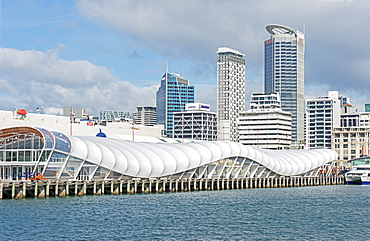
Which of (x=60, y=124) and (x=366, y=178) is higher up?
(x=60, y=124)

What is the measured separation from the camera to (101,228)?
47031mm

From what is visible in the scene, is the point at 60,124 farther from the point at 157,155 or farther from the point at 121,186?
the point at 121,186

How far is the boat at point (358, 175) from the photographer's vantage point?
5266 inches

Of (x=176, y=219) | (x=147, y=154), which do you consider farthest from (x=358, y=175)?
(x=176, y=219)

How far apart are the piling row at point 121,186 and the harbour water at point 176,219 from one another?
7.14 feet

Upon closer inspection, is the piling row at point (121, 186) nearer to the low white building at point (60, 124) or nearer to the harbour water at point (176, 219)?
the harbour water at point (176, 219)

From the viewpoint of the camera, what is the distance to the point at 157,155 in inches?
3506

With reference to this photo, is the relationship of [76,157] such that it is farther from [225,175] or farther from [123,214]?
[225,175]

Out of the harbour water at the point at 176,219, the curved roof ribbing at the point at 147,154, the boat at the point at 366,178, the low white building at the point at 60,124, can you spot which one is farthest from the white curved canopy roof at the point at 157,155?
the boat at the point at 366,178

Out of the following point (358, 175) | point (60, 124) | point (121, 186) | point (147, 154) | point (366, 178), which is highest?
point (60, 124)

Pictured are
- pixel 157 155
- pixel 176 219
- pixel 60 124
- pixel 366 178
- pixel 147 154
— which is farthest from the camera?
pixel 366 178

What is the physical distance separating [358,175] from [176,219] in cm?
8962

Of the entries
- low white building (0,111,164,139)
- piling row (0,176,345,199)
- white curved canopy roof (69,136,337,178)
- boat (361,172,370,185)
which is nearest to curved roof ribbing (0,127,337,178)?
white curved canopy roof (69,136,337,178)

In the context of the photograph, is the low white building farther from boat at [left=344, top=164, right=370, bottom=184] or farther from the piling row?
boat at [left=344, top=164, right=370, bottom=184]
